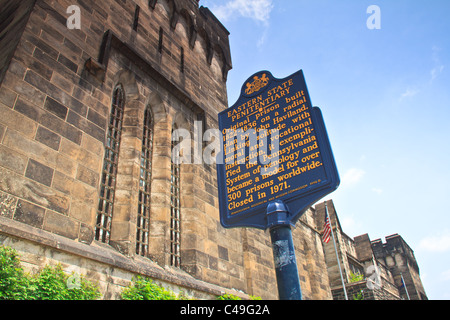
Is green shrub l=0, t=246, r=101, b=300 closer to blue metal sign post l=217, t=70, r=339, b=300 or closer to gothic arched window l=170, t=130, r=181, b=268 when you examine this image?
blue metal sign post l=217, t=70, r=339, b=300

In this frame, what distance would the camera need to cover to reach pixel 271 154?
5582 mm

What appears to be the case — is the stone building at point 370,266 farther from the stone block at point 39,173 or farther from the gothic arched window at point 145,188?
the stone block at point 39,173

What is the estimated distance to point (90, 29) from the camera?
8484 millimetres

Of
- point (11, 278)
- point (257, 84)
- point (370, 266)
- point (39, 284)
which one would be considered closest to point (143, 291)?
point (39, 284)

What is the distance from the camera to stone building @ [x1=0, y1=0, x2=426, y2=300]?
223 inches

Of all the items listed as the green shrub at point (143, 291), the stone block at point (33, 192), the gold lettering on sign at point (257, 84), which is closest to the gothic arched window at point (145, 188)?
the green shrub at point (143, 291)

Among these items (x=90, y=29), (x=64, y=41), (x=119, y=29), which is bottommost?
(x=64, y=41)

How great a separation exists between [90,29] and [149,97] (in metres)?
2.20

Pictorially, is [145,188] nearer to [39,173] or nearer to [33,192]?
[39,173]

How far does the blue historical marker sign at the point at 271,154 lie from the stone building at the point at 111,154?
247 cm
